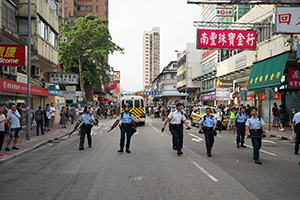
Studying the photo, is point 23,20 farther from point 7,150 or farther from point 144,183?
point 144,183

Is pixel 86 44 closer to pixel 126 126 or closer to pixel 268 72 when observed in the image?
pixel 268 72

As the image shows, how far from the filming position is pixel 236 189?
18.0ft

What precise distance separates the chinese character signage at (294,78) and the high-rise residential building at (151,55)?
14664 centimetres

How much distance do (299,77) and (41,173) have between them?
19142mm

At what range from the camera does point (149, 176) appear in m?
6.51

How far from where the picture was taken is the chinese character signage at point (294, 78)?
65.1 ft

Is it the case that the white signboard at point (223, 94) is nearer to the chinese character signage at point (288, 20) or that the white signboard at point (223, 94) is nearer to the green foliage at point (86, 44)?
the chinese character signage at point (288, 20)

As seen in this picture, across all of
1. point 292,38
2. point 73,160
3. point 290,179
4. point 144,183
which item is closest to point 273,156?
point 290,179

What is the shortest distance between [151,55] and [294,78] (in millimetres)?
150896

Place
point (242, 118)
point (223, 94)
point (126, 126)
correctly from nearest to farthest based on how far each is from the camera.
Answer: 1. point (126, 126)
2. point (242, 118)
3. point (223, 94)

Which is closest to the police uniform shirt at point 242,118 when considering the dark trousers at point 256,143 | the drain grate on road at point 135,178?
the dark trousers at point 256,143

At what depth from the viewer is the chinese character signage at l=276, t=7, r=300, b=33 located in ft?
54.3

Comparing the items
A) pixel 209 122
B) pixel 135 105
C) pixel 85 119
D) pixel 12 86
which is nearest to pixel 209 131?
pixel 209 122

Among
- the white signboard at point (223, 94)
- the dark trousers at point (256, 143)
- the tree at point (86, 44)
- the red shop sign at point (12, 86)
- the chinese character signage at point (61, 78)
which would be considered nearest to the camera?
the dark trousers at point (256, 143)
